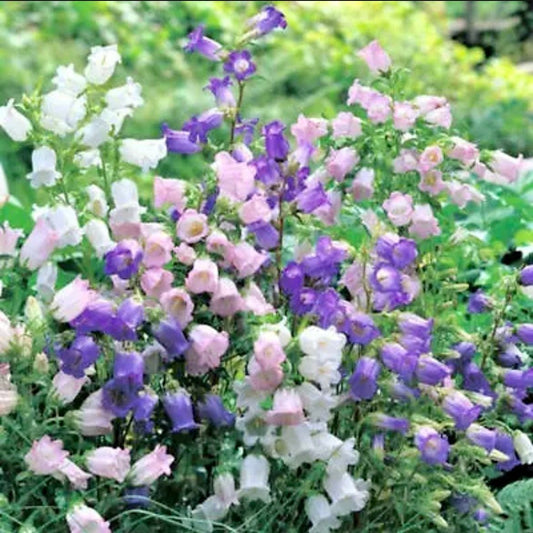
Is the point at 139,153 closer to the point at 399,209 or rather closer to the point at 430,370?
the point at 399,209

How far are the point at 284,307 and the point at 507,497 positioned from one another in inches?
20.0

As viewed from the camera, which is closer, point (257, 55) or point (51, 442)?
point (51, 442)

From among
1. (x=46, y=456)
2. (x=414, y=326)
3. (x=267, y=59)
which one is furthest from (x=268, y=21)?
(x=267, y=59)

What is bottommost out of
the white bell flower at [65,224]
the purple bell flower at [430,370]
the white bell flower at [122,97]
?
the purple bell flower at [430,370]

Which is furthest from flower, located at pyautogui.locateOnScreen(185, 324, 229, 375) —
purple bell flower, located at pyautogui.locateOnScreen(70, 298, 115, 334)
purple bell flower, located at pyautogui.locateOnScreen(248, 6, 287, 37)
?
purple bell flower, located at pyautogui.locateOnScreen(248, 6, 287, 37)

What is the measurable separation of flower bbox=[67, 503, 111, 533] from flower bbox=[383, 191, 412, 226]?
0.66 meters

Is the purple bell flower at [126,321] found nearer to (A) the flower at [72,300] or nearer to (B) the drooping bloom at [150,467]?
(A) the flower at [72,300]

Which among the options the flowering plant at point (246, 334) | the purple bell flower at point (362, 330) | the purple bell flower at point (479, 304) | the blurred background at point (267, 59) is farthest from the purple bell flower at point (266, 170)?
the blurred background at point (267, 59)

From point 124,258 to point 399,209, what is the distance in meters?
0.48

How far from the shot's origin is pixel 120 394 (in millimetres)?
2182

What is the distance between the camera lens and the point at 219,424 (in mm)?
2262

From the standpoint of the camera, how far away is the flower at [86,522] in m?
2.09

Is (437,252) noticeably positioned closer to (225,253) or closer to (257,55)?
(225,253)

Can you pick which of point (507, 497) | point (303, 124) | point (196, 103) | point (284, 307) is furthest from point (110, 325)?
point (196, 103)
